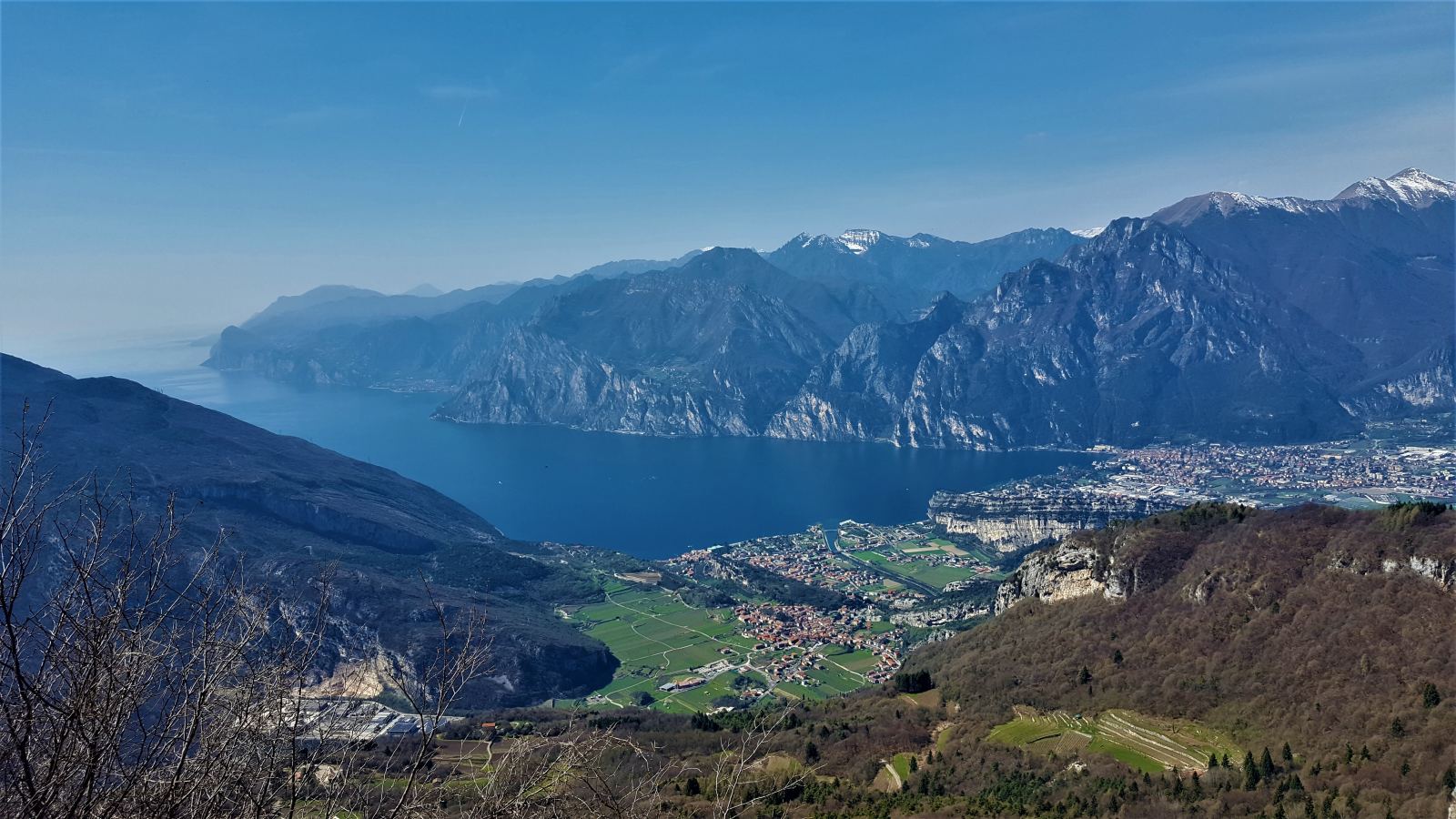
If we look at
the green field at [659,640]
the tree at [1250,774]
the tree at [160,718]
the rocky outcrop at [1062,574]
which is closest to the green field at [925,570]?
the green field at [659,640]

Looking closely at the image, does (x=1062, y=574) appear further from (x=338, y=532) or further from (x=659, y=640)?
(x=338, y=532)

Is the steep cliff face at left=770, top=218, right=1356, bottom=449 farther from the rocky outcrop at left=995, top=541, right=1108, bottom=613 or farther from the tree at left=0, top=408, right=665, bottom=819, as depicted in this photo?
the tree at left=0, top=408, right=665, bottom=819

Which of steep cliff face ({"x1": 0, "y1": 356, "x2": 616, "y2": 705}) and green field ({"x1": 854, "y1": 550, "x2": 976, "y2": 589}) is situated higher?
steep cliff face ({"x1": 0, "y1": 356, "x2": 616, "y2": 705})

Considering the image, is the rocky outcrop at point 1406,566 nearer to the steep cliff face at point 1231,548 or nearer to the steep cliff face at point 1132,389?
the steep cliff face at point 1231,548

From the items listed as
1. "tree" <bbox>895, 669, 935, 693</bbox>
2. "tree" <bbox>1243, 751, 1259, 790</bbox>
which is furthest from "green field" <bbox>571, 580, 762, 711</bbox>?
"tree" <bbox>1243, 751, 1259, 790</bbox>

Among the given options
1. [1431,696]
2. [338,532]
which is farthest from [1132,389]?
[1431,696]

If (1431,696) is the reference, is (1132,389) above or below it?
above
